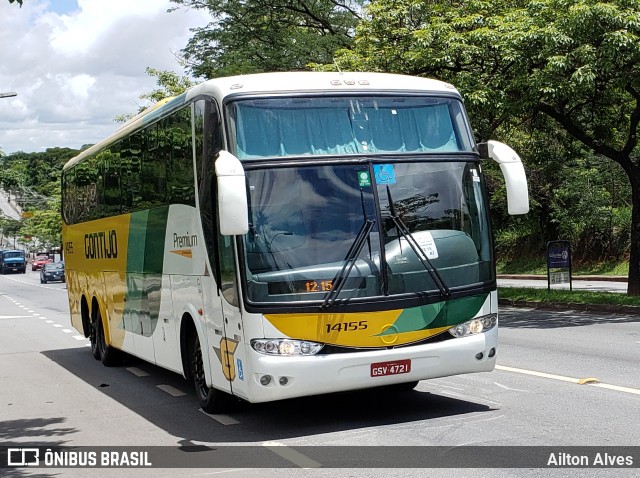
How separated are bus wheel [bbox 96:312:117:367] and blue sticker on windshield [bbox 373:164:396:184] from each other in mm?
7250

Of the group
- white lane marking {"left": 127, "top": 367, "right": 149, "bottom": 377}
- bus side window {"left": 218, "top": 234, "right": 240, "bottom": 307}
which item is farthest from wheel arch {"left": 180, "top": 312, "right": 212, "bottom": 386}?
white lane marking {"left": 127, "top": 367, "right": 149, "bottom": 377}

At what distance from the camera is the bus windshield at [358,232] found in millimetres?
7930

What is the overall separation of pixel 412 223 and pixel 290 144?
4.19 ft

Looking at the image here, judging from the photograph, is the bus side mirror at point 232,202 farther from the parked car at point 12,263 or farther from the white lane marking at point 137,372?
the parked car at point 12,263

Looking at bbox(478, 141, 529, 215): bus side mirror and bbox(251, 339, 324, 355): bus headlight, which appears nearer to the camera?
bbox(251, 339, 324, 355): bus headlight

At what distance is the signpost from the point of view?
25125 millimetres

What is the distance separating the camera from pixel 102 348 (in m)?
14.7

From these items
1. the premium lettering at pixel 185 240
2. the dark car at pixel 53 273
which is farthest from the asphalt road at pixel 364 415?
the dark car at pixel 53 273

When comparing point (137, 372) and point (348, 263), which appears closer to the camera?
point (348, 263)

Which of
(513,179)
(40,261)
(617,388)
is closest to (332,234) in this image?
(513,179)

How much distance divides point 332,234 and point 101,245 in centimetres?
697

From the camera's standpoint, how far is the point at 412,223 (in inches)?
326

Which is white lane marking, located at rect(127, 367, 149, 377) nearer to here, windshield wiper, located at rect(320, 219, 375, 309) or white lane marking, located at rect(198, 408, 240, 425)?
white lane marking, located at rect(198, 408, 240, 425)

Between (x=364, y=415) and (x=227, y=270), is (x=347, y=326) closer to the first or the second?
(x=227, y=270)
